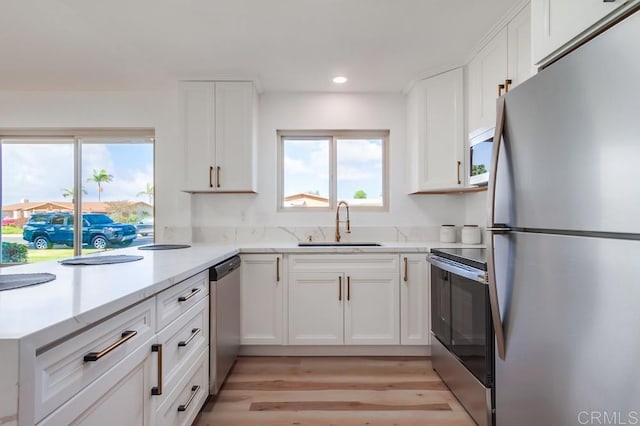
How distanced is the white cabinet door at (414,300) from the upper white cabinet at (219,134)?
1.56 metres

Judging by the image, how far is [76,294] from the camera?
39.0 inches

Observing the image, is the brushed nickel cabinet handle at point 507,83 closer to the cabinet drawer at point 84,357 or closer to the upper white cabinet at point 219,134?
the upper white cabinet at point 219,134

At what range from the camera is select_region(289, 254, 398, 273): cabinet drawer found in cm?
268

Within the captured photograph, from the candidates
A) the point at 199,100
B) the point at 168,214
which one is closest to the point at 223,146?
the point at 199,100

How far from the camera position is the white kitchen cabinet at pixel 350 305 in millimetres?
2678

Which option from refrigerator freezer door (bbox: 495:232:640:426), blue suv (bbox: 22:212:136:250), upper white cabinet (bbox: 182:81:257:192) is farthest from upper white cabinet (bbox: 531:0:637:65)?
blue suv (bbox: 22:212:136:250)

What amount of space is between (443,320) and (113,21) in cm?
294

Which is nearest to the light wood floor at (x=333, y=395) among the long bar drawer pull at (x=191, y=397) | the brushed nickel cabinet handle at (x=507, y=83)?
the long bar drawer pull at (x=191, y=397)

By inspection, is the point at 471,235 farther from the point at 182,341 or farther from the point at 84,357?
the point at 84,357

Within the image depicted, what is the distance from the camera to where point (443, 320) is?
90.0 inches

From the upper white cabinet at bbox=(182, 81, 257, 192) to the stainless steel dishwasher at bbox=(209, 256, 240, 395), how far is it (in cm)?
82

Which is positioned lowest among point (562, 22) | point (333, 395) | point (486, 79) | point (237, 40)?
point (333, 395)

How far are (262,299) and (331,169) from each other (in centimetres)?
148

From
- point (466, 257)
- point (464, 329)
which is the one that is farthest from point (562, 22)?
point (464, 329)
